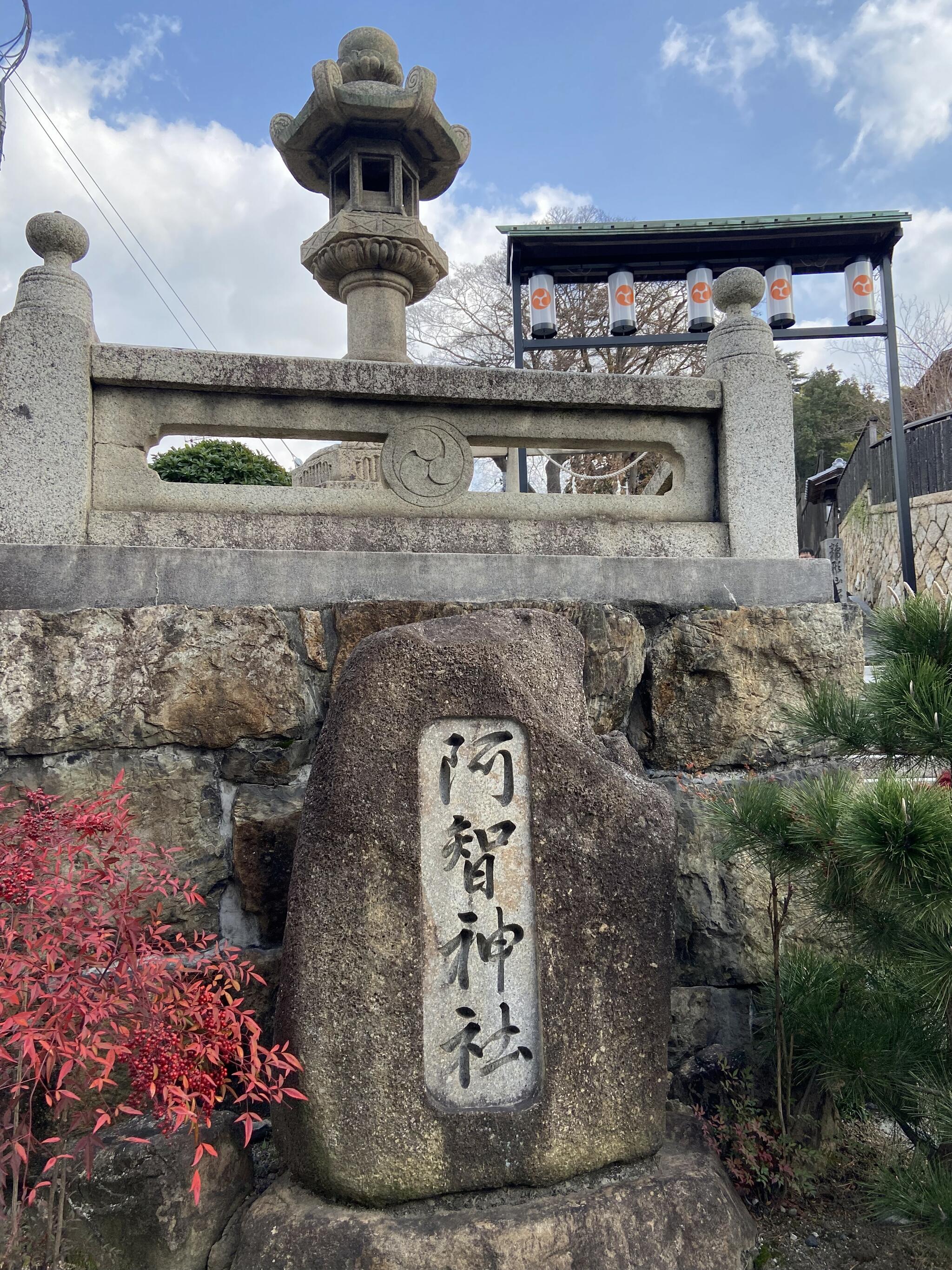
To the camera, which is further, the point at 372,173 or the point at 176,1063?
the point at 372,173

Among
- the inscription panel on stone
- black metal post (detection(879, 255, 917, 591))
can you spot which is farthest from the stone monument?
black metal post (detection(879, 255, 917, 591))

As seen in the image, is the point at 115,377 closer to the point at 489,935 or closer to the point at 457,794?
the point at 457,794

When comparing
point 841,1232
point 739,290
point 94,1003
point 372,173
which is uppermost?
point 372,173

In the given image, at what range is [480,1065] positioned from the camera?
2.16 m

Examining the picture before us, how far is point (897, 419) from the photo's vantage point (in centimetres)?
843

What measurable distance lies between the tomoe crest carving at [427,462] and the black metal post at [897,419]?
245 inches

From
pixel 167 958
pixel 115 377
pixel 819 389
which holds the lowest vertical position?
pixel 167 958

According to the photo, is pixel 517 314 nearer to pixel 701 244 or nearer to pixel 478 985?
pixel 701 244

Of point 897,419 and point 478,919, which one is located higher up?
point 897,419

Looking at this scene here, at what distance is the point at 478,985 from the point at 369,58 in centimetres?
495

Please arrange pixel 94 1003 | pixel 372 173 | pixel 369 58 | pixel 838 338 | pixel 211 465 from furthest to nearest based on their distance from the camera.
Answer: pixel 211 465 → pixel 838 338 → pixel 372 173 → pixel 369 58 → pixel 94 1003

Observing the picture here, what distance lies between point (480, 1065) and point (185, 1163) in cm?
80

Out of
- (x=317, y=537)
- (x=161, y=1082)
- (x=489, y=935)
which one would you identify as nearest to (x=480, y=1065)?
(x=489, y=935)

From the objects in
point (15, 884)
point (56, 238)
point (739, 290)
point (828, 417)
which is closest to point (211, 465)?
point (56, 238)
